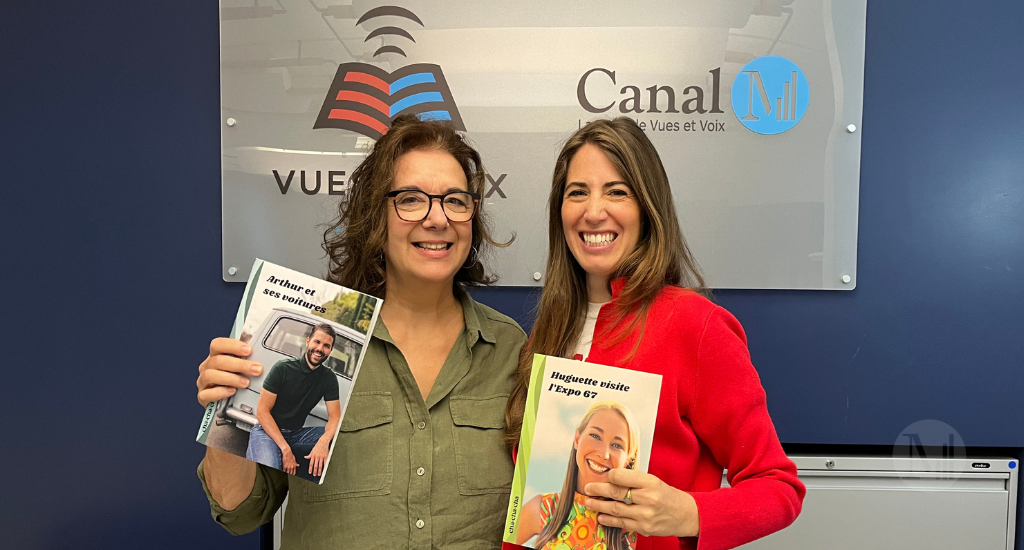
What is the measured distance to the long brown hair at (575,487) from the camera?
1067 mm

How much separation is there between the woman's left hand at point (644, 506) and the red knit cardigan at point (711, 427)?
0.11 feet

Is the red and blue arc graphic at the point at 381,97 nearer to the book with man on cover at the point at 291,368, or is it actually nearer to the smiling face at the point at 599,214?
the smiling face at the point at 599,214

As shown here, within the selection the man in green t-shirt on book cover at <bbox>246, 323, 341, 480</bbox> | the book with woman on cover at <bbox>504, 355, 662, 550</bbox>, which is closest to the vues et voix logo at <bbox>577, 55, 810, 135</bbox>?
the book with woman on cover at <bbox>504, 355, 662, 550</bbox>

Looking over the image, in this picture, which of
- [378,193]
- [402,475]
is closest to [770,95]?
[378,193]

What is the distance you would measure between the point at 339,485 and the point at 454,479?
0.22m

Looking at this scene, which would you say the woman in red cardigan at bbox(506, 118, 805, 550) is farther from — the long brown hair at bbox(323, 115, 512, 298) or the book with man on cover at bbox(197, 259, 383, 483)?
the book with man on cover at bbox(197, 259, 383, 483)

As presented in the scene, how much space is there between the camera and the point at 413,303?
144 centimetres

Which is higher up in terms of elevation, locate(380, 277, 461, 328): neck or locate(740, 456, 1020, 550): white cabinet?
locate(380, 277, 461, 328): neck

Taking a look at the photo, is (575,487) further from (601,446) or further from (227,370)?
(227,370)

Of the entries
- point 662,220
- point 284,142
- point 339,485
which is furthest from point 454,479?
point 284,142

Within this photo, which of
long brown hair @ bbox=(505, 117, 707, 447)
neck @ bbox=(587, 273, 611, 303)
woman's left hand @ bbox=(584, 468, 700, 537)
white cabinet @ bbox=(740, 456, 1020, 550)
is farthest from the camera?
white cabinet @ bbox=(740, 456, 1020, 550)

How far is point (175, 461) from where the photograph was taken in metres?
2.14

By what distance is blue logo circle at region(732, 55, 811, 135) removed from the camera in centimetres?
203

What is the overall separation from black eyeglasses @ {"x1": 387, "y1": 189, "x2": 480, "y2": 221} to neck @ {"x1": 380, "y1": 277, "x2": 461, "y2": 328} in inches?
6.0
